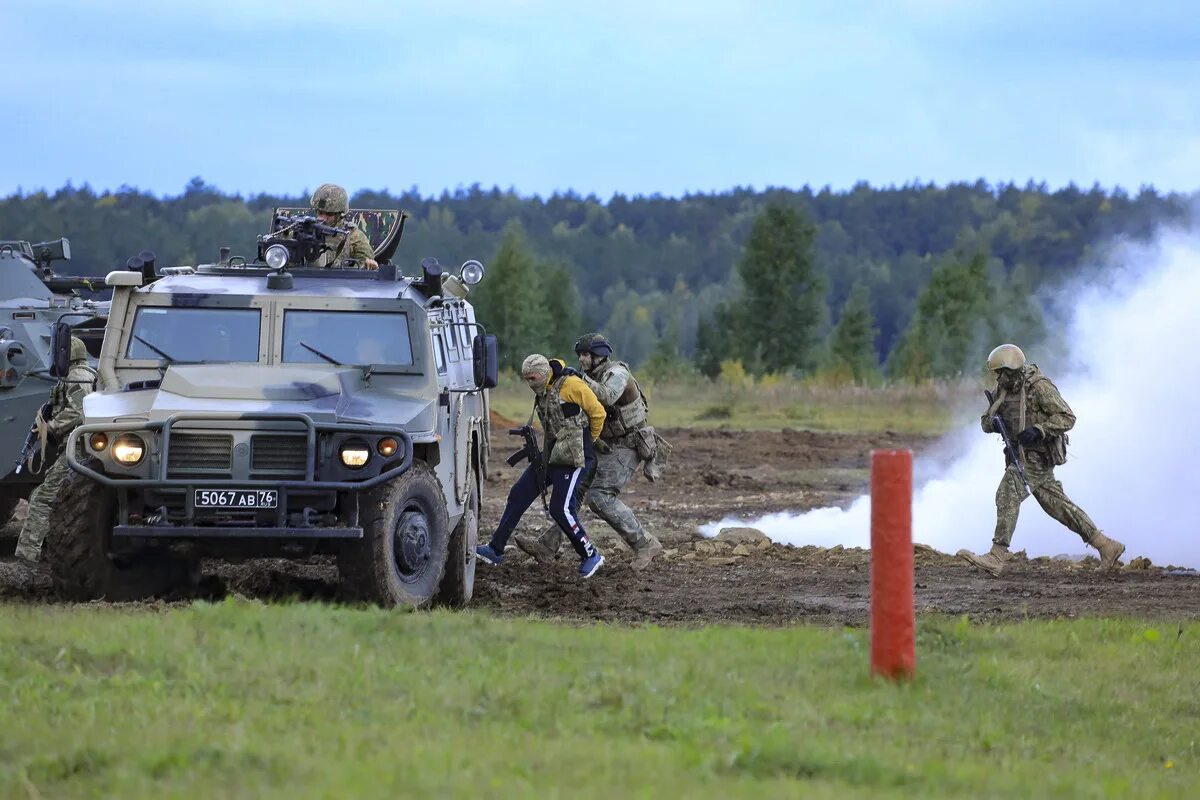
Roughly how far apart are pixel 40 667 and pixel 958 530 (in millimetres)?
12863

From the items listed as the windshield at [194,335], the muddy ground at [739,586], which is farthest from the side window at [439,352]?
the muddy ground at [739,586]

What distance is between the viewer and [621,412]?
643 inches

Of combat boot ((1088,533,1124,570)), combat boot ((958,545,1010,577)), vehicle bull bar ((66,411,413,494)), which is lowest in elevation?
combat boot ((958,545,1010,577))

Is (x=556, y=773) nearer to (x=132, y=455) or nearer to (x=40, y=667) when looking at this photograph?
(x=40, y=667)

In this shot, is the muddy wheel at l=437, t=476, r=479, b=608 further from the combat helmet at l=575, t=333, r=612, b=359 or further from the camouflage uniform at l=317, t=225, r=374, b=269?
the combat helmet at l=575, t=333, r=612, b=359

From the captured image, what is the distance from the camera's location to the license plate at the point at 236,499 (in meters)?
11.3

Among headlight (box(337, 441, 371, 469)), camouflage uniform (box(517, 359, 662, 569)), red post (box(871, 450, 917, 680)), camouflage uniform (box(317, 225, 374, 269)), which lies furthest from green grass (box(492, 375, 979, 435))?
red post (box(871, 450, 917, 680))

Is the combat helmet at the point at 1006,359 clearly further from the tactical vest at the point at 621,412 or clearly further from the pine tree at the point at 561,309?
the pine tree at the point at 561,309

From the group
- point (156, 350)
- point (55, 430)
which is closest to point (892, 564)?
point (156, 350)

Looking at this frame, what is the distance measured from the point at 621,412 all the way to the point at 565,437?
0.92 meters

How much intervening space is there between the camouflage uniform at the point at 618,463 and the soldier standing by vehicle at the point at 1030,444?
2742 mm

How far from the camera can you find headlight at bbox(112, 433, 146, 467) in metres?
11.5

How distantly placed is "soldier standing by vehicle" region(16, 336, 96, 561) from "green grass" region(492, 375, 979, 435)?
1014 inches

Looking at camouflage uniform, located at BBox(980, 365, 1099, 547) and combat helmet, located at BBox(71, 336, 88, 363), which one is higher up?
combat helmet, located at BBox(71, 336, 88, 363)
